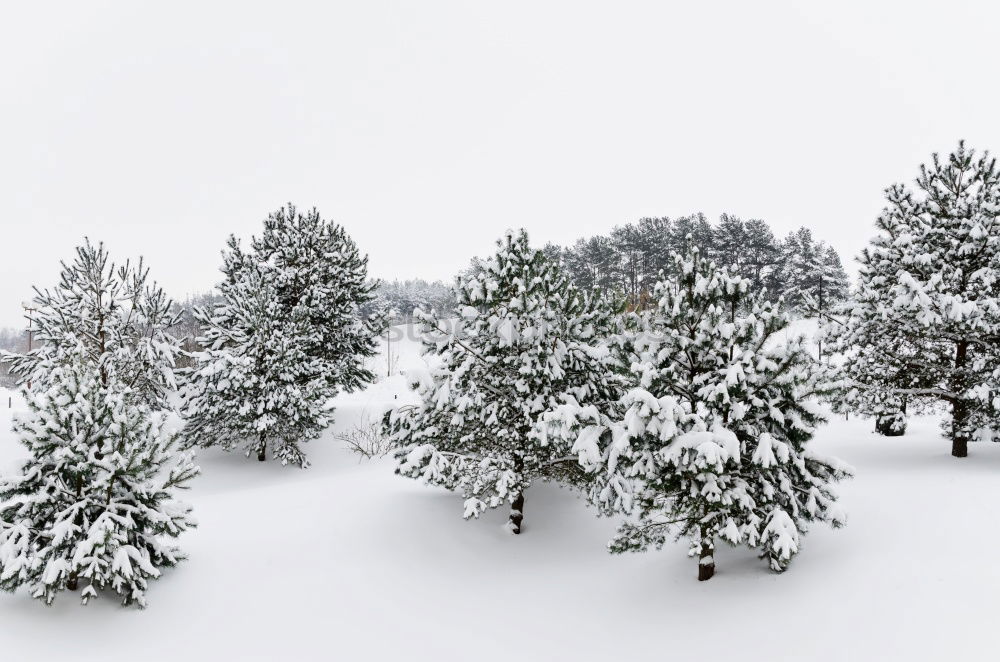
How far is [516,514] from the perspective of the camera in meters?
12.1

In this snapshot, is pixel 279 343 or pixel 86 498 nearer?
pixel 86 498

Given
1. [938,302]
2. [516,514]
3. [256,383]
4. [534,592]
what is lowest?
[534,592]

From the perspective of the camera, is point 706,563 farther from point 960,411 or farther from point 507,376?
point 960,411

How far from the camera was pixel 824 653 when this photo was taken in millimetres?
6625

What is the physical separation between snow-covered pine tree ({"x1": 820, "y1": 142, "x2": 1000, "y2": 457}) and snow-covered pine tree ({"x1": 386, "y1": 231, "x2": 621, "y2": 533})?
682 cm

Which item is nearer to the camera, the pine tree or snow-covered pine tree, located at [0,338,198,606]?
snow-covered pine tree, located at [0,338,198,606]

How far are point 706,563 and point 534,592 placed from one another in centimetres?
299

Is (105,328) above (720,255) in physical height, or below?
below

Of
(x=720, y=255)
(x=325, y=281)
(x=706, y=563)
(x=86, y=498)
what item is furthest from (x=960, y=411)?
(x=720, y=255)

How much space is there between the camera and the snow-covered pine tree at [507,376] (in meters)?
11.1

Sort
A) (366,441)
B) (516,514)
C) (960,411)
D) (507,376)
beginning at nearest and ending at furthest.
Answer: (507,376)
(516,514)
(960,411)
(366,441)

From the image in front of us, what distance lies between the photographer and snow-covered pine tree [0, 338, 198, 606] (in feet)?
24.7

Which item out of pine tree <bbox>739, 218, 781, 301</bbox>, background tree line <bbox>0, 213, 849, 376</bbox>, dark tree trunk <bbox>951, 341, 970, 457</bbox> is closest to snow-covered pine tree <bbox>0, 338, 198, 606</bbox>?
dark tree trunk <bbox>951, 341, 970, 457</bbox>

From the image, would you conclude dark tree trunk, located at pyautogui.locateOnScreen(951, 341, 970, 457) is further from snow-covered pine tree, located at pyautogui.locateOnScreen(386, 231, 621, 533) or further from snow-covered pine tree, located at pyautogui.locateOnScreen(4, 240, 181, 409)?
snow-covered pine tree, located at pyautogui.locateOnScreen(4, 240, 181, 409)
